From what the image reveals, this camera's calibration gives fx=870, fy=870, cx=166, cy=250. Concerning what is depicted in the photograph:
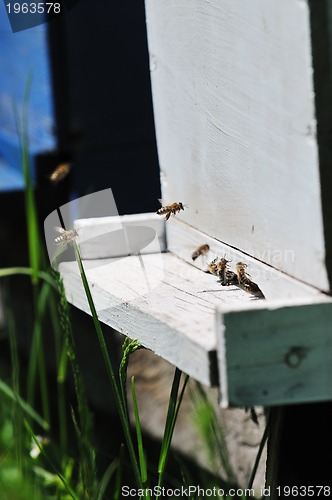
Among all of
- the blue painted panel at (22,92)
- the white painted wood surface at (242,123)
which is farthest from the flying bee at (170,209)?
the blue painted panel at (22,92)

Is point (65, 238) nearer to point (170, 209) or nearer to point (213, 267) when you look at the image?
point (170, 209)

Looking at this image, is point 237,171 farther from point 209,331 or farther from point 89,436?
point 89,436

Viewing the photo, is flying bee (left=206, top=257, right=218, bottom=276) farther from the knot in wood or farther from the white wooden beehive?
the knot in wood

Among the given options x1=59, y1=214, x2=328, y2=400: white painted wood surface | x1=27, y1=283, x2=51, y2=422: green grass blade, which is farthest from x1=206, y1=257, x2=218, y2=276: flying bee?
x1=27, y1=283, x2=51, y2=422: green grass blade

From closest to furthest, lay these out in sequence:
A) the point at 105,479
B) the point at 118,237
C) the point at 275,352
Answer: the point at 275,352
the point at 118,237
the point at 105,479

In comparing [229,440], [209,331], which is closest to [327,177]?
[209,331]

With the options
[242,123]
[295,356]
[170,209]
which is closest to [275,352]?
[295,356]
